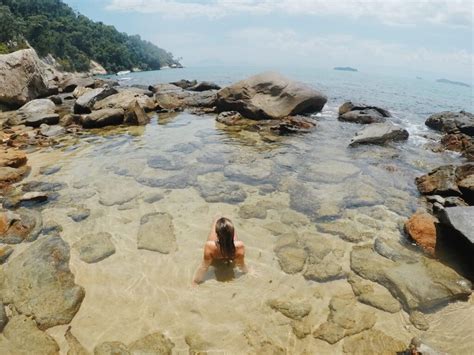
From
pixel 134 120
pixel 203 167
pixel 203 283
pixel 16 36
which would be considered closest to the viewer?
pixel 203 283

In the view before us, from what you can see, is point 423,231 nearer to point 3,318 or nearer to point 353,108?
point 3,318

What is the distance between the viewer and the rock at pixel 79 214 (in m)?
7.60

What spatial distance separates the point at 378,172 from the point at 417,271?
5.64 meters

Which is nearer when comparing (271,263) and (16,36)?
(271,263)

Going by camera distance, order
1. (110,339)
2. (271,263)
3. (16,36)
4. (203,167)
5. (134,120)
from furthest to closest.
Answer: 1. (16,36)
2. (134,120)
3. (203,167)
4. (271,263)
5. (110,339)

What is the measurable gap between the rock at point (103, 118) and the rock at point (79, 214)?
897cm

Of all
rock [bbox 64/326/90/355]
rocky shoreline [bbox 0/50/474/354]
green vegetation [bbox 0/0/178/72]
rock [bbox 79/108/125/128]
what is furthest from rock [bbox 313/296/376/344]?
green vegetation [bbox 0/0/178/72]

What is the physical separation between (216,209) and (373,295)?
4050 millimetres

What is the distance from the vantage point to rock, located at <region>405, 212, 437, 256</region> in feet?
21.9

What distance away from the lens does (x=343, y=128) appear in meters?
17.3

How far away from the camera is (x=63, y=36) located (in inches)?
2960

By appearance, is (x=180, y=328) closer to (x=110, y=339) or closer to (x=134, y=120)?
(x=110, y=339)

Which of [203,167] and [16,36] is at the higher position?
[16,36]

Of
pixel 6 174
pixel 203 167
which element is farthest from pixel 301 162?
pixel 6 174
